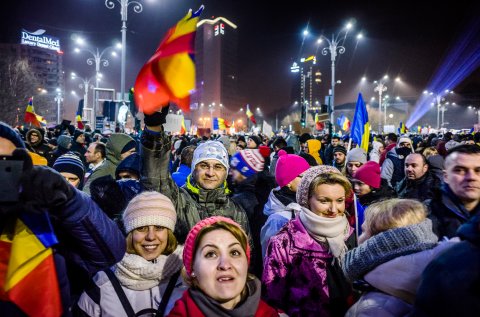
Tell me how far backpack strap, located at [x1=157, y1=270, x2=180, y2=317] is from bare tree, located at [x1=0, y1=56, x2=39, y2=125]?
106ft

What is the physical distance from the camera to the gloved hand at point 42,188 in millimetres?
1331

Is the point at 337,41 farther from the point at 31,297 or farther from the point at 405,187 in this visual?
the point at 31,297

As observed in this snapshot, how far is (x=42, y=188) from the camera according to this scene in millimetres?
1364

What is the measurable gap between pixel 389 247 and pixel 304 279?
95 centimetres

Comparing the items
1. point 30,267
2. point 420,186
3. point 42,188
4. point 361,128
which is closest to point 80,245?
point 30,267

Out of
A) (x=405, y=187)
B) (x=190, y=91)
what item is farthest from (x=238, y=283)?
(x=405, y=187)

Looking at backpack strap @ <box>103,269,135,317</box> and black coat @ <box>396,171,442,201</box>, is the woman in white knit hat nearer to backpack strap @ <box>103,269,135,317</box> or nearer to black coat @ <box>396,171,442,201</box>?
backpack strap @ <box>103,269,135,317</box>

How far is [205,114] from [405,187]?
492 feet

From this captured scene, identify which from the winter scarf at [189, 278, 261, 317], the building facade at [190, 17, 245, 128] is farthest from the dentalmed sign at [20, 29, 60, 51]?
the winter scarf at [189, 278, 261, 317]

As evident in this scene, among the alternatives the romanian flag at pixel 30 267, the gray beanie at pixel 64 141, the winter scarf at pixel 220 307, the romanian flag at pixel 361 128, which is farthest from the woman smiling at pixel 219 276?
the gray beanie at pixel 64 141

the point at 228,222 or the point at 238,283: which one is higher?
the point at 228,222

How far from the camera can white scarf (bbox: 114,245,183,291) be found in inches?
97.9

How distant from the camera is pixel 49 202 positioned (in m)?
1.38

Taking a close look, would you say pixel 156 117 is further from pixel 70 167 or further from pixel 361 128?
pixel 361 128
